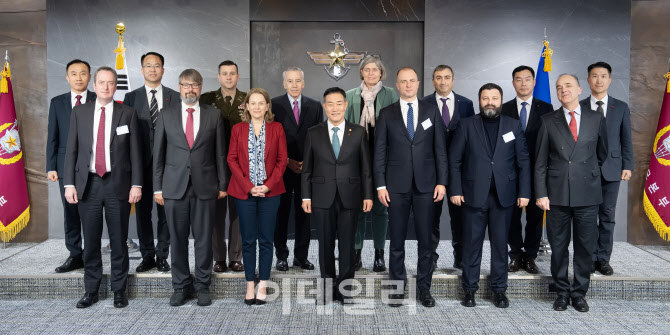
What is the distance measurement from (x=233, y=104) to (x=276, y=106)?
1.04 feet

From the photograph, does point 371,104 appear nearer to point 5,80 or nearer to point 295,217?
point 295,217

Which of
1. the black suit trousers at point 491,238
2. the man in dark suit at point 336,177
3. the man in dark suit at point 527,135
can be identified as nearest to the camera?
the man in dark suit at point 336,177

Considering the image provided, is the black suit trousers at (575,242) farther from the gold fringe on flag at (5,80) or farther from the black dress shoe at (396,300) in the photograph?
the gold fringe on flag at (5,80)

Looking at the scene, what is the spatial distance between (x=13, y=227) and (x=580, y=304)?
490cm

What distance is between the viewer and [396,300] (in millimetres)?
3449

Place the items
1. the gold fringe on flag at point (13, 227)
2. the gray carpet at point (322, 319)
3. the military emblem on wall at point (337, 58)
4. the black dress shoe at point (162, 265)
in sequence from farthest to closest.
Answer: the military emblem on wall at point (337, 58) → the gold fringe on flag at point (13, 227) → the black dress shoe at point (162, 265) → the gray carpet at point (322, 319)

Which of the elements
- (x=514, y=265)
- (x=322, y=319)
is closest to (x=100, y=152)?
(x=322, y=319)

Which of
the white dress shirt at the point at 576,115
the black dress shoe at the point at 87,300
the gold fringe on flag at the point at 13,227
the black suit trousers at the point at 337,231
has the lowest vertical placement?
the black dress shoe at the point at 87,300

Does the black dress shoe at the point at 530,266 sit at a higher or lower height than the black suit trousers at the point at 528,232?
lower

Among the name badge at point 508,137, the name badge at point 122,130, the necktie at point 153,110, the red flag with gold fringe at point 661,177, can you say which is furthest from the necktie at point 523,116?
the name badge at point 122,130

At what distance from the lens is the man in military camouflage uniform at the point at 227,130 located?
144 inches

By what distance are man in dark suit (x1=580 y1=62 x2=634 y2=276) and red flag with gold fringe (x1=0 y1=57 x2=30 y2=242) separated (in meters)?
4.93

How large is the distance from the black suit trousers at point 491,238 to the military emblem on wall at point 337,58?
8.41 feet

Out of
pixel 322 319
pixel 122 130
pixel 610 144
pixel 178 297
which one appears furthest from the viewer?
pixel 610 144
